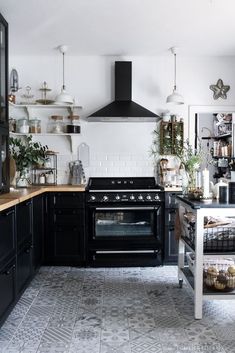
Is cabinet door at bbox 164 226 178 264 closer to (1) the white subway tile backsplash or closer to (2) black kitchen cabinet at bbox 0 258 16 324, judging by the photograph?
(1) the white subway tile backsplash

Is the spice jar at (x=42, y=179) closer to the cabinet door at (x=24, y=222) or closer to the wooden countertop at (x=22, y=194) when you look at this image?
the wooden countertop at (x=22, y=194)

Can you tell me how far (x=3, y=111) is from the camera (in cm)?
353

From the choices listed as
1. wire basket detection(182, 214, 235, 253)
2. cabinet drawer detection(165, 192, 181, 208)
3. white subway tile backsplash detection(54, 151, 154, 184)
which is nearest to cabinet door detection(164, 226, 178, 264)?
cabinet drawer detection(165, 192, 181, 208)

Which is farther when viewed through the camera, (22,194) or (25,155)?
(25,155)

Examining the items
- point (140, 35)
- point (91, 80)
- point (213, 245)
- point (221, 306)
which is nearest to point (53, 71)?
point (91, 80)

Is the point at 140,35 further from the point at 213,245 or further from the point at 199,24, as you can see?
the point at 213,245

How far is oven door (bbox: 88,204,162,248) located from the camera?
433 cm

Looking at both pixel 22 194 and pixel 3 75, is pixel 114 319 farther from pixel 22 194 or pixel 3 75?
pixel 3 75

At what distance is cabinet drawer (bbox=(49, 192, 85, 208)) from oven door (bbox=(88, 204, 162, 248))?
0.46 ft

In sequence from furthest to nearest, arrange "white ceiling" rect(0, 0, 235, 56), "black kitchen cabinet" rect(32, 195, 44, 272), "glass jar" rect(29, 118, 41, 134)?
1. "glass jar" rect(29, 118, 41, 134)
2. "black kitchen cabinet" rect(32, 195, 44, 272)
3. "white ceiling" rect(0, 0, 235, 56)

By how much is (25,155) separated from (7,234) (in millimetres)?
1889

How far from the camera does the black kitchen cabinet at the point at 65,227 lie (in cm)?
432

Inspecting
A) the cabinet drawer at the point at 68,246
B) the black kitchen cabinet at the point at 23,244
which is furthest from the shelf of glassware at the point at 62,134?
the black kitchen cabinet at the point at 23,244

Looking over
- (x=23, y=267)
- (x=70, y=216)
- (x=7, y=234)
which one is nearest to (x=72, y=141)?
(x=70, y=216)
